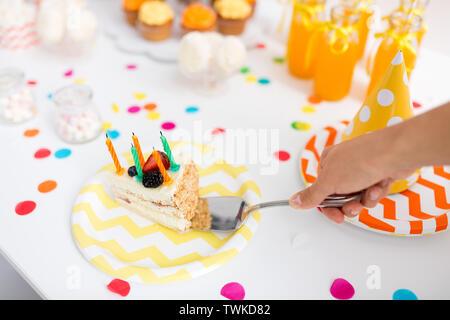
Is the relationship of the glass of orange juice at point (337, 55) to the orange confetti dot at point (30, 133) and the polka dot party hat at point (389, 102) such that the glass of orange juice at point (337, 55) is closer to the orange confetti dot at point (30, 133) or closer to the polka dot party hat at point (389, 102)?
the polka dot party hat at point (389, 102)

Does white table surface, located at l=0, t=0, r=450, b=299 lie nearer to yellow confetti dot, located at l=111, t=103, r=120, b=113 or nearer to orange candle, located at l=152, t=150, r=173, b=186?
yellow confetti dot, located at l=111, t=103, r=120, b=113

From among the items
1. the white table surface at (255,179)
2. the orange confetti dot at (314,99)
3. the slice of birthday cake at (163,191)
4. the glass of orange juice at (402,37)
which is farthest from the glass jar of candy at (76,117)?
the glass of orange juice at (402,37)

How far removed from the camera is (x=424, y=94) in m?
1.21

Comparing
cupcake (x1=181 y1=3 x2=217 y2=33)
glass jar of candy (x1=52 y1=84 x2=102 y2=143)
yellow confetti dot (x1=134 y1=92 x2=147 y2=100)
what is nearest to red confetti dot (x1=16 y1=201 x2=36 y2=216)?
glass jar of candy (x1=52 y1=84 x2=102 y2=143)

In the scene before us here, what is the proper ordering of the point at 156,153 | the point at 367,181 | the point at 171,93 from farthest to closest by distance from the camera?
the point at 171,93 < the point at 156,153 < the point at 367,181

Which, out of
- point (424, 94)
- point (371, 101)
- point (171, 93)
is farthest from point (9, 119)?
point (424, 94)

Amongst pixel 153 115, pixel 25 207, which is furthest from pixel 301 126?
pixel 25 207

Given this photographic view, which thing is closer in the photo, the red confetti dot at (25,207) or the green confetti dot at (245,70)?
the red confetti dot at (25,207)

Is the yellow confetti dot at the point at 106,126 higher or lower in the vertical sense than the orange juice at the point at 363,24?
lower

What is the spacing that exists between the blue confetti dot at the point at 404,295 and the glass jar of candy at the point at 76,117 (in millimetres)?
872

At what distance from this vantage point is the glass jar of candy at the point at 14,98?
111cm

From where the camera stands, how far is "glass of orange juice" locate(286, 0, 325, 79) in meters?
1.16
